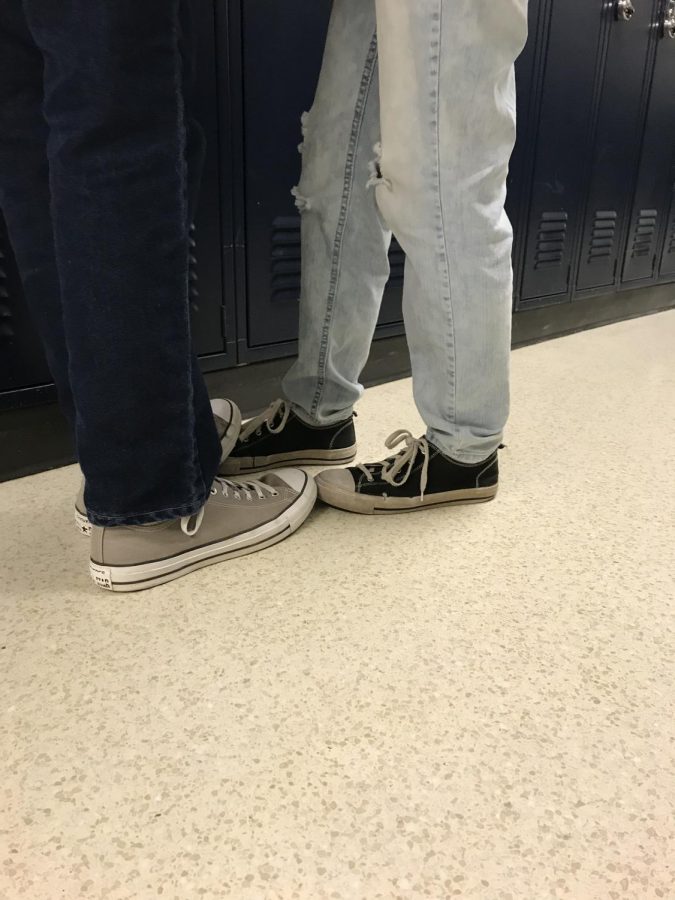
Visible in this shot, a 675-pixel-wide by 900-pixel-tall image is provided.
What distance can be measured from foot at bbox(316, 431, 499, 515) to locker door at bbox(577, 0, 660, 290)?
4.96ft

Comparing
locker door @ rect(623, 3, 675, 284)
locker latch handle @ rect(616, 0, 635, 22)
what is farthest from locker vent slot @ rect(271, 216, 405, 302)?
locker door @ rect(623, 3, 675, 284)

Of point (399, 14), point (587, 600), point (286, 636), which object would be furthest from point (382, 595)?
point (399, 14)

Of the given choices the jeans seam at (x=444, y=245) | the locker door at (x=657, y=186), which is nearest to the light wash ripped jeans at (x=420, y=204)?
the jeans seam at (x=444, y=245)

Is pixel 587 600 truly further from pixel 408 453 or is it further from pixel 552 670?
pixel 408 453

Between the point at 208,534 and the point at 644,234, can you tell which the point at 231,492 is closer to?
the point at 208,534

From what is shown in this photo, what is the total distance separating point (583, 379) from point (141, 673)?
1.46 m

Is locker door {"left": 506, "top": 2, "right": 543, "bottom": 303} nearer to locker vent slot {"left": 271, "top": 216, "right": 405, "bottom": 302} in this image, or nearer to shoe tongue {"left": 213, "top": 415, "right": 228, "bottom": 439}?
locker vent slot {"left": 271, "top": 216, "right": 405, "bottom": 302}

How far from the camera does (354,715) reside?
625mm

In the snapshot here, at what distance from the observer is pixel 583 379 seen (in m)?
1.78

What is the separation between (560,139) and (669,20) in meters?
0.70

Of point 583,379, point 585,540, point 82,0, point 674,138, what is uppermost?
point 82,0

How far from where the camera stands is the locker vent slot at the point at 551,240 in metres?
2.00

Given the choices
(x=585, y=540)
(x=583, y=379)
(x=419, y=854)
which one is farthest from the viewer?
(x=583, y=379)

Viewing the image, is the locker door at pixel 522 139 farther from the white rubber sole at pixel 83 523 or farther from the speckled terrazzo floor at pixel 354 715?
the white rubber sole at pixel 83 523
